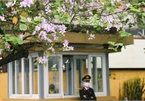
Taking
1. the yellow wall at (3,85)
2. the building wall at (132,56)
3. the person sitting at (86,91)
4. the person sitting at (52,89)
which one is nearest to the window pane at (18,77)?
the person sitting at (52,89)

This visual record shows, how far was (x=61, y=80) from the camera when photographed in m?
13.3

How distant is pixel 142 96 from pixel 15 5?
10824 mm

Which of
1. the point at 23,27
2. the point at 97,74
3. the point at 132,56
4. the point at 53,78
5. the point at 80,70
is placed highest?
the point at 132,56

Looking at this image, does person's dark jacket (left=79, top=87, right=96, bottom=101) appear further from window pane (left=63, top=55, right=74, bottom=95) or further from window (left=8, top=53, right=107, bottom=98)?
window pane (left=63, top=55, right=74, bottom=95)

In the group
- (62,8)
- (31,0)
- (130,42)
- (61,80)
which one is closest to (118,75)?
(130,42)

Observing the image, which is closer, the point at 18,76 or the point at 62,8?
the point at 62,8

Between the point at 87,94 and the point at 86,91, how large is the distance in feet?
0.31

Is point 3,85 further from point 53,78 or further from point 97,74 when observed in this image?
point 97,74

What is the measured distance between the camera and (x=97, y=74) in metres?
14.3

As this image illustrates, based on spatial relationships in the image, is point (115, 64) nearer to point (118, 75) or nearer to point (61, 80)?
point (118, 75)

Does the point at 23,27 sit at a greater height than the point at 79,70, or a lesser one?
greater

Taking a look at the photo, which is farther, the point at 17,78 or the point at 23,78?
the point at 17,78

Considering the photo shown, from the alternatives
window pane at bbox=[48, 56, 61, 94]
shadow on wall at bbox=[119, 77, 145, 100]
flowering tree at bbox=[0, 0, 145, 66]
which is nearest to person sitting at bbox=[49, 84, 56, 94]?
window pane at bbox=[48, 56, 61, 94]

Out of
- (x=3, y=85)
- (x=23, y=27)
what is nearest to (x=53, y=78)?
(x=3, y=85)
